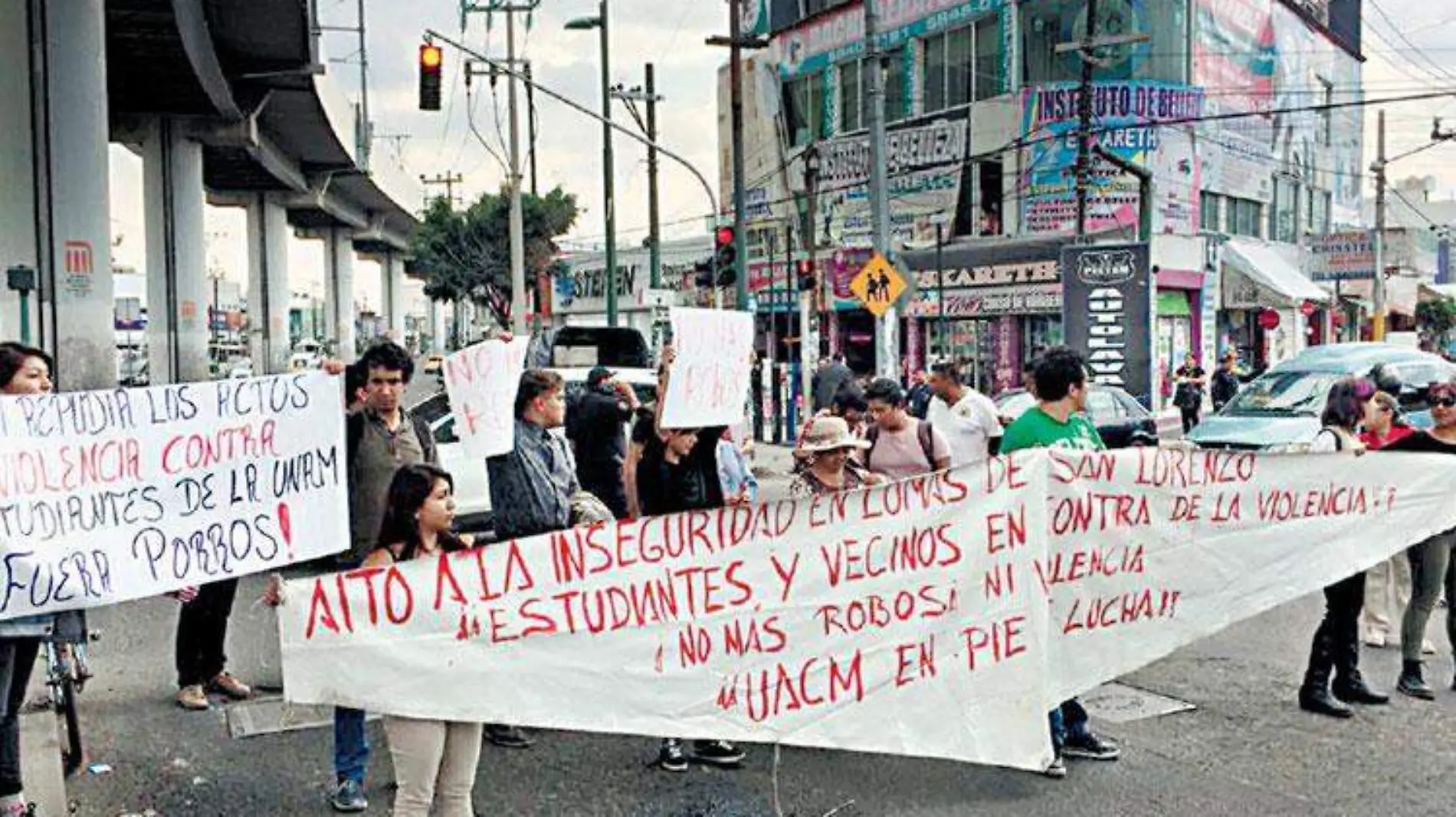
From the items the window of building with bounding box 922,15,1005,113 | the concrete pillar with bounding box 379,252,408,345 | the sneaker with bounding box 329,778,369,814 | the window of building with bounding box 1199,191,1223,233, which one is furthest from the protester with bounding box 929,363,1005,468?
the concrete pillar with bounding box 379,252,408,345

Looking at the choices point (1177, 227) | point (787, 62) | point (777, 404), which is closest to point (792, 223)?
point (787, 62)

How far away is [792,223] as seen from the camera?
1661 inches

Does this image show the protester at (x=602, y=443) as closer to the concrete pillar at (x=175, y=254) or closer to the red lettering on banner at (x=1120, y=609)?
the red lettering on banner at (x=1120, y=609)

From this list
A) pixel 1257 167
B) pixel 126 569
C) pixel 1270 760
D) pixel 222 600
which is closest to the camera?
pixel 126 569

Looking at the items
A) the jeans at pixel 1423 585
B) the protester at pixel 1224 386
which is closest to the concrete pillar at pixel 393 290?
the protester at pixel 1224 386

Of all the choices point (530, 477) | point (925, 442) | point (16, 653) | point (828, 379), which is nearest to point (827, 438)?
point (925, 442)

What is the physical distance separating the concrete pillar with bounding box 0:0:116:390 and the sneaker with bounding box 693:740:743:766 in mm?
19996

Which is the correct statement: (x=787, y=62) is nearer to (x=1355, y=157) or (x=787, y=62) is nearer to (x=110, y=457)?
(x=1355, y=157)

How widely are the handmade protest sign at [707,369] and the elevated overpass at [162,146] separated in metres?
19.1

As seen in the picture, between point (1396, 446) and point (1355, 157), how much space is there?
46831mm

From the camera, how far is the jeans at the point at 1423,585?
23.4ft

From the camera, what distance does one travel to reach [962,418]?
9273mm

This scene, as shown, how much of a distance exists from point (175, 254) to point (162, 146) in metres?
4.16

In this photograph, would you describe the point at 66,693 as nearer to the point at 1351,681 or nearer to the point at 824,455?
the point at 824,455
